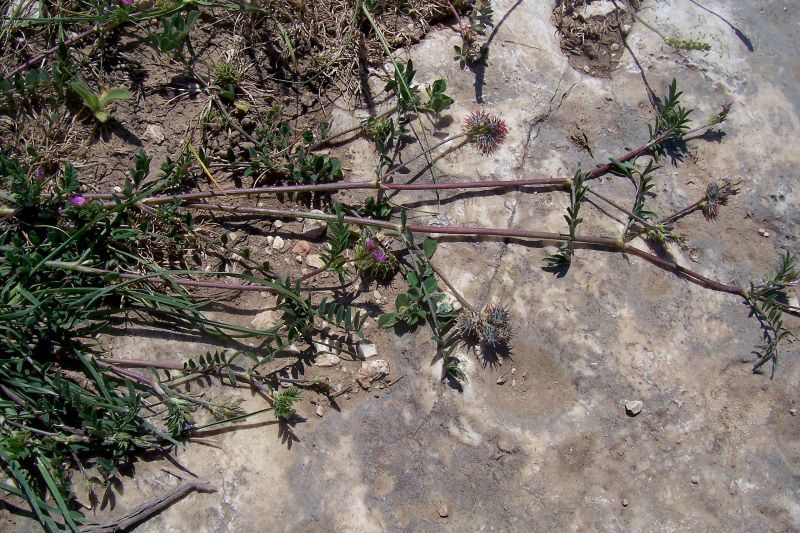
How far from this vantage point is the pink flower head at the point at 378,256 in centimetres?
288

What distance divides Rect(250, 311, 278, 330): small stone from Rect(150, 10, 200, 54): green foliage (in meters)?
1.36

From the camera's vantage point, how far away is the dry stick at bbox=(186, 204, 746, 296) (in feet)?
9.66

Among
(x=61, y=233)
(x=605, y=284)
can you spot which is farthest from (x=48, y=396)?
(x=605, y=284)

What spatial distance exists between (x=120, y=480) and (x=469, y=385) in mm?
1452

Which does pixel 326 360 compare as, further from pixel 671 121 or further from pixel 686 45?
pixel 686 45

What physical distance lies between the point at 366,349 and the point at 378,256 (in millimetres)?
415

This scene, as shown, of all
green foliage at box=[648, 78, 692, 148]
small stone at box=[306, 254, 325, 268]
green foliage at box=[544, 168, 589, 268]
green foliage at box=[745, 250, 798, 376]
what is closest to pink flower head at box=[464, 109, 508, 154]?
green foliage at box=[544, 168, 589, 268]

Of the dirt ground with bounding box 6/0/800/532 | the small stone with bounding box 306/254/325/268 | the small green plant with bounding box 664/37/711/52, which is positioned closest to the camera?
the dirt ground with bounding box 6/0/800/532

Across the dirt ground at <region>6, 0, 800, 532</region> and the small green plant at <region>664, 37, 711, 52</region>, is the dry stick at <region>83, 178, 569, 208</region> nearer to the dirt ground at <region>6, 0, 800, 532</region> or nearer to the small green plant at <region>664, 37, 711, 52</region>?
the dirt ground at <region>6, 0, 800, 532</region>

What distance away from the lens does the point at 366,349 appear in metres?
2.83

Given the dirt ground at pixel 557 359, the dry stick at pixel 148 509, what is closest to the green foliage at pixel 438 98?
the dirt ground at pixel 557 359

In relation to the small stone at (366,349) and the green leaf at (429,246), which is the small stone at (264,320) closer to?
the small stone at (366,349)

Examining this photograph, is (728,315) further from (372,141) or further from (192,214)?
(192,214)

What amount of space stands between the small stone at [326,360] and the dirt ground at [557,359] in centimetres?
2
